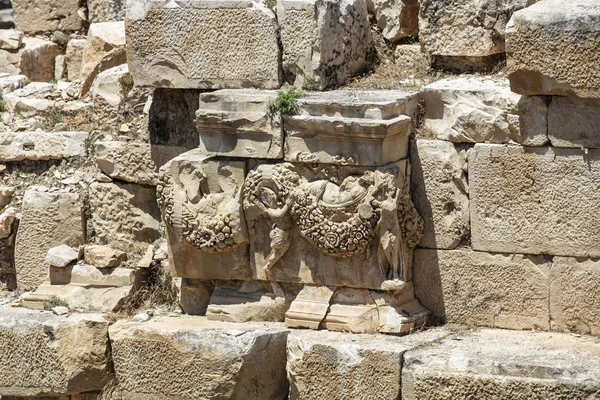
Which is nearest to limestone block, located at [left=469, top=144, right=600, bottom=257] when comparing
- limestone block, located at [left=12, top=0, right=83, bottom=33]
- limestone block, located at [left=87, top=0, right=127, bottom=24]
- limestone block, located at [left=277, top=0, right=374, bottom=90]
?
limestone block, located at [left=277, top=0, right=374, bottom=90]

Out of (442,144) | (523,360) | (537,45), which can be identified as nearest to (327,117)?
(442,144)

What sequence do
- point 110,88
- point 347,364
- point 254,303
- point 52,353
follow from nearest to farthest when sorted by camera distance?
1. point 347,364
2. point 254,303
3. point 52,353
4. point 110,88

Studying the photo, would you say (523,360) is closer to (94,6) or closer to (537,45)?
(537,45)

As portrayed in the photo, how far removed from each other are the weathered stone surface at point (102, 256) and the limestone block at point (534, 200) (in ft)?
8.56

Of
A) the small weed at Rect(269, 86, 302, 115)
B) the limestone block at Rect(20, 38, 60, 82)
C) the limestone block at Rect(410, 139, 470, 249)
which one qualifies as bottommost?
→ the limestone block at Rect(410, 139, 470, 249)

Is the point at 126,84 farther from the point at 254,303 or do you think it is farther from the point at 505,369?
the point at 505,369

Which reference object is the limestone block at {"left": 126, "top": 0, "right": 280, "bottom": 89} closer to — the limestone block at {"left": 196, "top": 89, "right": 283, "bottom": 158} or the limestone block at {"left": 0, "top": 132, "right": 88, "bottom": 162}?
the limestone block at {"left": 196, "top": 89, "right": 283, "bottom": 158}

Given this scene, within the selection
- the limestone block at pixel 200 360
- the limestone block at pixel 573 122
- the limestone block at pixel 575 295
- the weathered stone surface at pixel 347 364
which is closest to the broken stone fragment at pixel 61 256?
the limestone block at pixel 200 360

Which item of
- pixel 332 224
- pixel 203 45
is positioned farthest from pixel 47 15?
pixel 332 224

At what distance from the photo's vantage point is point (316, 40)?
29.8 feet

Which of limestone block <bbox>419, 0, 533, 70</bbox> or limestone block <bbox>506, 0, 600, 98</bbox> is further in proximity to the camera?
limestone block <bbox>419, 0, 533, 70</bbox>

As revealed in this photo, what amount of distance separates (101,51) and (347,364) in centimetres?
369

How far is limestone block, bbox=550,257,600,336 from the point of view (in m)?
8.61

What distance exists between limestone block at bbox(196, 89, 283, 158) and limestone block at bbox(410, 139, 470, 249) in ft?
3.04
